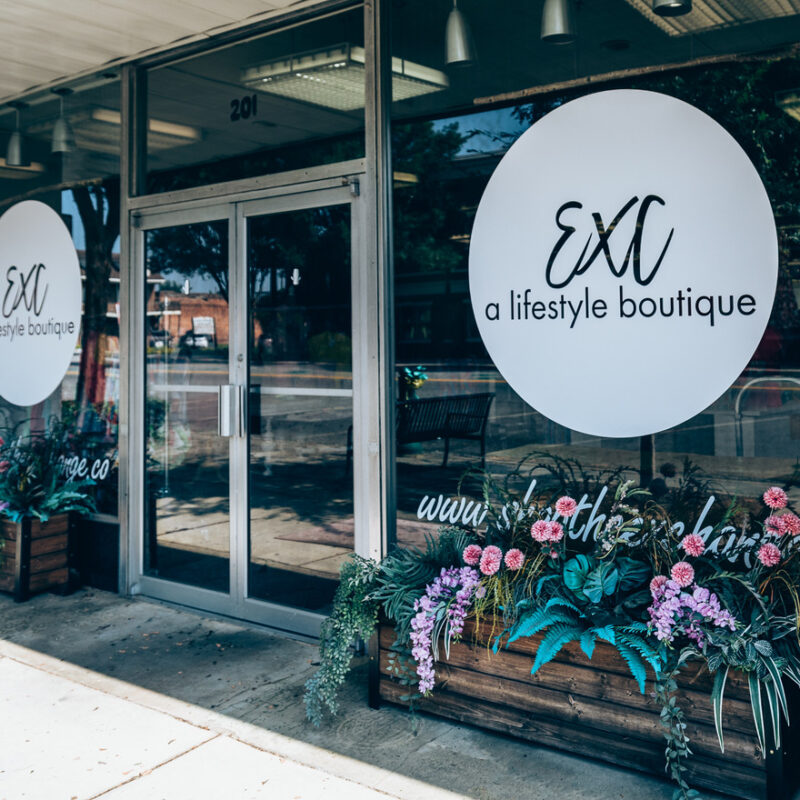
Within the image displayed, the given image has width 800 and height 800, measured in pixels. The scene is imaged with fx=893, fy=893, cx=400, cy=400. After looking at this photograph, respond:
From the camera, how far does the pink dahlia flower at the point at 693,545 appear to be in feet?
11.2

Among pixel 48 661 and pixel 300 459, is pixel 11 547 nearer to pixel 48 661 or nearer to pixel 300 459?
pixel 48 661

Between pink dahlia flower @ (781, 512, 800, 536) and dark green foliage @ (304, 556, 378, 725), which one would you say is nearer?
pink dahlia flower @ (781, 512, 800, 536)

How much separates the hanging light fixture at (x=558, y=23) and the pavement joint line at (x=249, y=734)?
3.21m

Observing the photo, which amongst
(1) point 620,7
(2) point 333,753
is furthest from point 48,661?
(1) point 620,7

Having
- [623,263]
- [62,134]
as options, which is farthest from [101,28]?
[623,263]

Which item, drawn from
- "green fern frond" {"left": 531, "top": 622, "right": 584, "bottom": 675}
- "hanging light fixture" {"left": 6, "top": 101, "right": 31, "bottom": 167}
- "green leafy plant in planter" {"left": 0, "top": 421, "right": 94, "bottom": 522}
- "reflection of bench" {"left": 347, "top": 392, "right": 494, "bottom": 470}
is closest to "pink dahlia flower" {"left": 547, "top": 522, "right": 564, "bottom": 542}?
"green fern frond" {"left": 531, "top": 622, "right": 584, "bottom": 675}

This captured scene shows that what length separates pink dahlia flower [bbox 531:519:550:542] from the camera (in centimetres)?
361

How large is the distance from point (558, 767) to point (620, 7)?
10.4 feet

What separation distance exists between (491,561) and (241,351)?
2209 mm

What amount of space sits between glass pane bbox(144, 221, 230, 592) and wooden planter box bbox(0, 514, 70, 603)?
59 centimetres

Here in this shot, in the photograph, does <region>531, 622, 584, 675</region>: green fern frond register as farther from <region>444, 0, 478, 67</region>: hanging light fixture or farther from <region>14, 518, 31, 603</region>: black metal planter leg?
<region>14, 518, 31, 603</region>: black metal planter leg

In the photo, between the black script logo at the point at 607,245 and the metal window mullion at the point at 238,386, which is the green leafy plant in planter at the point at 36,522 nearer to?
Result: the metal window mullion at the point at 238,386

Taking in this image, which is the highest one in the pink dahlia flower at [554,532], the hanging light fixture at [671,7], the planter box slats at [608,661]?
the hanging light fixture at [671,7]

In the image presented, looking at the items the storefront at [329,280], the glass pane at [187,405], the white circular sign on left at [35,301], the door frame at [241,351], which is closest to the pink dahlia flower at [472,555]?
the storefront at [329,280]
